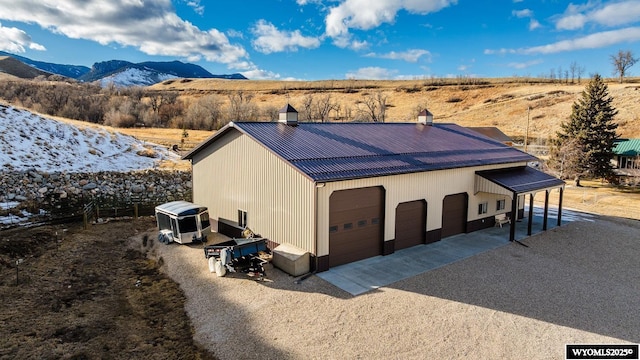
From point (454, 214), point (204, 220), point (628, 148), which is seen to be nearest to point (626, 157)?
point (628, 148)

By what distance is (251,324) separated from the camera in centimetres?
997

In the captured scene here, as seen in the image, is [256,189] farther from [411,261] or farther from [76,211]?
[76,211]

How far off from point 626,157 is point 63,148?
180 ft

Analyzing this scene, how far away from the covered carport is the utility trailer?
37.1 feet

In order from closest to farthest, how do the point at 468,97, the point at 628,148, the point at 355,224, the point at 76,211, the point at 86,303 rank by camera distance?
the point at 86,303, the point at 355,224, the point at 76,211, the point at 628,148, the point at 468,97

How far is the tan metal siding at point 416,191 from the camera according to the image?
13258 millimetres

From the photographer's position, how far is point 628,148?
127 feet

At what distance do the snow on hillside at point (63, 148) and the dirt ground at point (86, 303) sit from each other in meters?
14.0

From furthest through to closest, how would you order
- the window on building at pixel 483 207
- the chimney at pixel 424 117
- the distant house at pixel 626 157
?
the distant house at pixel 626 157
the chimney at pixel 424 117
the window on building at pixel 483 207

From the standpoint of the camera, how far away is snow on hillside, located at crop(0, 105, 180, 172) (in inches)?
1123

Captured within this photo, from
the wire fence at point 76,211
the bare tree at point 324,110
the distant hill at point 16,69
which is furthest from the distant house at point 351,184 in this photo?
the distant hill at point 16,69

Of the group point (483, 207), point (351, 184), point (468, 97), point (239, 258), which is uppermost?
Answer: point (468, 97)

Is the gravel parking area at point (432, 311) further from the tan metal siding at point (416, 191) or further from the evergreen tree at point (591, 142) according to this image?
the evergreen tree at point (591, 142)

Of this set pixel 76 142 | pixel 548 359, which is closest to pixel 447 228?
pixel 548 359
